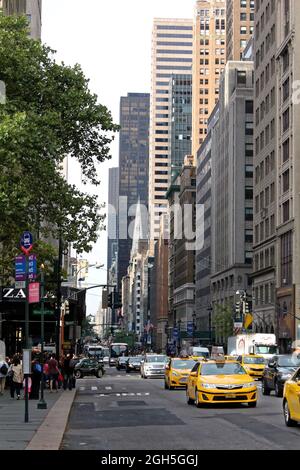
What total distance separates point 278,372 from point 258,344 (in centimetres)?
2829

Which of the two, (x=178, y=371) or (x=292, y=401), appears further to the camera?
(x=178, y=371)

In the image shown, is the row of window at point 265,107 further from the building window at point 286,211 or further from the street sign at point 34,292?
the street sign at point 34,292

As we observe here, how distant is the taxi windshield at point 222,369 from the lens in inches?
1039

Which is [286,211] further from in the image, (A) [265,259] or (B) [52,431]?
(B) [52,431]

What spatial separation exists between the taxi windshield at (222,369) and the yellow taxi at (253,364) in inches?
860

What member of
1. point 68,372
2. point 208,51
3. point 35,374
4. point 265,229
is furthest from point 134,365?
point 208,51

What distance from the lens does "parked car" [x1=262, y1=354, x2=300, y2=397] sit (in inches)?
1270

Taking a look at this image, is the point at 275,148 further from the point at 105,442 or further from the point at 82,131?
the point at 105,442

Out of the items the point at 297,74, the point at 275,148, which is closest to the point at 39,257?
the point at 297,74

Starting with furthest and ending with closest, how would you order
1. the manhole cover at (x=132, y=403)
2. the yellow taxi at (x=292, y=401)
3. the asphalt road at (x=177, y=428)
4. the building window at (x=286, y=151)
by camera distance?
the building window at (x=286, y=151)
the manhole cover at (x=132, y=403)
the yellow taxi at (x=292, y=401)
the asphalt road at (x=177, y=428)

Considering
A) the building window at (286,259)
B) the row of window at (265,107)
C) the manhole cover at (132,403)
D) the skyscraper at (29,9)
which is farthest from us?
the row of window at (265,107)

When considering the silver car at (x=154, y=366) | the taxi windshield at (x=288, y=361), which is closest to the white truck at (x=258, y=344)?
the silver car at (x=154, y=366)

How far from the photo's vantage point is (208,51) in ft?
607
